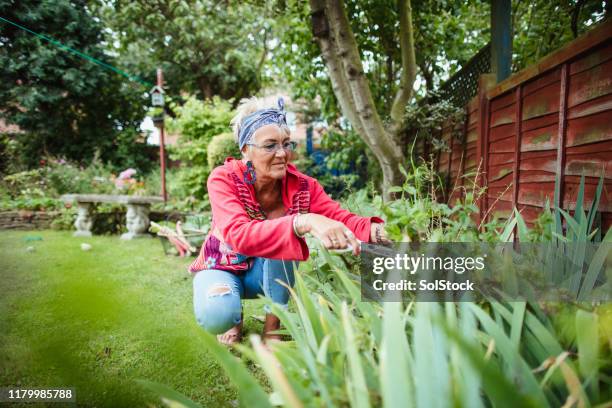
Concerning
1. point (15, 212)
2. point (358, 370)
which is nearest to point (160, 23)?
point (15, 212)

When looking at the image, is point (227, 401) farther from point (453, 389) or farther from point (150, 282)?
point (150, 282)

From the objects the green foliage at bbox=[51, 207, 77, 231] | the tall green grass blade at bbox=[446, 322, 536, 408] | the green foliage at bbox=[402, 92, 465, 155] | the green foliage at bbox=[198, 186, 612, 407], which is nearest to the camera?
the tall green grass blade at bbox=[446, 322, 536, 408]

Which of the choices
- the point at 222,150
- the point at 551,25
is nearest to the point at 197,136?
the point at 222,150

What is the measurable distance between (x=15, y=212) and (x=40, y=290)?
3793mm

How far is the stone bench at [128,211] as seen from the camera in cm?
520

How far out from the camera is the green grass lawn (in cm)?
146

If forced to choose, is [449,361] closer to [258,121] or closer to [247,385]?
[247,385]

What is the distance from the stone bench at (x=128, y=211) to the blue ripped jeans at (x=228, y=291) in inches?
147

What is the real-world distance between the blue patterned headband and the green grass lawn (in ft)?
3.01

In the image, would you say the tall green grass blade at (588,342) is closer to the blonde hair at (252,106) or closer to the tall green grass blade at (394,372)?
the tall green grass blade at (394,372)

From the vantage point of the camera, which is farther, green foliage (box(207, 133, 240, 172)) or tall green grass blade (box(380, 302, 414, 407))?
green foliage (box(207, 133, 240, 172))

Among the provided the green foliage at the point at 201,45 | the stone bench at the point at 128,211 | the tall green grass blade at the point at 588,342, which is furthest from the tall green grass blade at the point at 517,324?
the green foliage at the point at 201,45

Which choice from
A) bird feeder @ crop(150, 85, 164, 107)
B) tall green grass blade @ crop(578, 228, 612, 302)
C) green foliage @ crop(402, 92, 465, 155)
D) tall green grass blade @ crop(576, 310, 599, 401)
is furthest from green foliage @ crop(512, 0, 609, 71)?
bird feeder @ crop(150, 85, 164, 107)

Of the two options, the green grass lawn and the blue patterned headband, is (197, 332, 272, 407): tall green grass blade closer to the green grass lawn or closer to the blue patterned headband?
the green grass lawn
